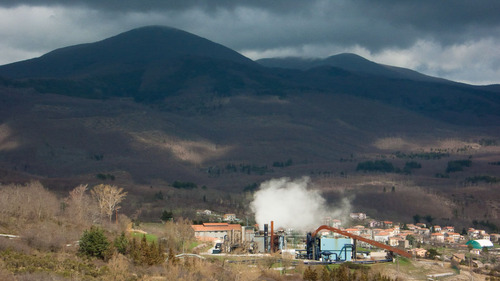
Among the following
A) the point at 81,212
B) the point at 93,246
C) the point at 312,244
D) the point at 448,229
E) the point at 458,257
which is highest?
the point at 81,212

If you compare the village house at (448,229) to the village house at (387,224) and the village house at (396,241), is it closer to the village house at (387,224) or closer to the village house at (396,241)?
the village house at (387,224)

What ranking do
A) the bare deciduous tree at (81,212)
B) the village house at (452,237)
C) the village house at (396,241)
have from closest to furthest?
the bare deciduous tree at (81,212), the village house at (396,241), the village house at (452,237)

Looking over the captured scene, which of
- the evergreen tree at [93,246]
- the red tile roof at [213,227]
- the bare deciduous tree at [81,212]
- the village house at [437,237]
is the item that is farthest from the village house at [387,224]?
the evergreen tree at [93,246]

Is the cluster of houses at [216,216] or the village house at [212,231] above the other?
the cluster of houses at [216,216]

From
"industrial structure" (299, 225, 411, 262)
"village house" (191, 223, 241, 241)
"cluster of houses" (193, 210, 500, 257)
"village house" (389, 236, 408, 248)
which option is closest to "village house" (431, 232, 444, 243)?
"cluster of houses" (193, 210, 500, 257)

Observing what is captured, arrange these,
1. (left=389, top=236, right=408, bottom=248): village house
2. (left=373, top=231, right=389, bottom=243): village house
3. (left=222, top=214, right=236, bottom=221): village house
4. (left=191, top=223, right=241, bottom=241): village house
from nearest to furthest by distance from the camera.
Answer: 1. (left=191, top=223, right=241, bottom=241): village house
2. (left=389, top=236, right=408, bottom=248): village house
3. (left=373, top=231, right=389, bottom=243): village house
4. (left=222, top=214, right=236, bottom=221): village house

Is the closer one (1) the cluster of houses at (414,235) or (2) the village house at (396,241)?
(2) the village house at (396,241)

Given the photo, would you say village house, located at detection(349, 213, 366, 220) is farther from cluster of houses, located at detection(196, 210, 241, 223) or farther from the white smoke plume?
cluster of houses, located at detection(196, 210, 241, 223)

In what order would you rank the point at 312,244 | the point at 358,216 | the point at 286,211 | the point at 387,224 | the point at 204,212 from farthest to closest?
1. the point at 358,216
2. the point at 387,224
3. the point at 204,212
4. the point at 286,211
5. the point at 312,244

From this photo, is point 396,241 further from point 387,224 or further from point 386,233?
point 387,224

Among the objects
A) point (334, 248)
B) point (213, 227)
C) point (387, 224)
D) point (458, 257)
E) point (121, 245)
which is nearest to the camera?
point (121, 245)

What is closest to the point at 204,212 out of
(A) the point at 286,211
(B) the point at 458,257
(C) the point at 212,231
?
(A) the point at 286,211

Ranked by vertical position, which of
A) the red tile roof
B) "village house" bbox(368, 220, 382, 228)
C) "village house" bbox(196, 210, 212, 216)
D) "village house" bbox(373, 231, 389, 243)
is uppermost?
"village house" bbox(196, 210, 212, 216)
